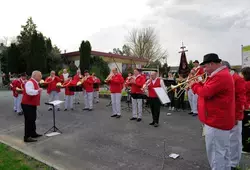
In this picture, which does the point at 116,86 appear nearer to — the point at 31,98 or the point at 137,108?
the point at 137,108

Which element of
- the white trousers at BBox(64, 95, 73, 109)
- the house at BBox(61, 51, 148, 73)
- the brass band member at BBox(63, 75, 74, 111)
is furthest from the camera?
the house at BBox(61, 51, 148, 73)

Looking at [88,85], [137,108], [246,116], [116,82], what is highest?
[116,82]

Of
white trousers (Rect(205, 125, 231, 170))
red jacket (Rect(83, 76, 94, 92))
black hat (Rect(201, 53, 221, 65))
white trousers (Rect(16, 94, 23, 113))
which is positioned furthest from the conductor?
red jacket (Rect(83, 76, 94, 92))

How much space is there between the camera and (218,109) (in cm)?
358

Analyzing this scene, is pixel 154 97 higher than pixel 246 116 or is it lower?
higher

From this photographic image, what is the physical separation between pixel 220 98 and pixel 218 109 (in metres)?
0.18

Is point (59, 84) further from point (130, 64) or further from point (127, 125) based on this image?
point (130, 64)

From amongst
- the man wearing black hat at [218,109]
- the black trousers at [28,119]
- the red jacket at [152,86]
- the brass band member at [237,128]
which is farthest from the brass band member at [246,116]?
the black trousers at [28,119]

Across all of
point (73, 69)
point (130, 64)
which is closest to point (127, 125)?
point (73, 69)

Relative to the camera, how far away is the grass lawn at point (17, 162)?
4.71 meters

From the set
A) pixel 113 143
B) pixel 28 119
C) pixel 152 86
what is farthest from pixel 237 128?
pixel 28 119

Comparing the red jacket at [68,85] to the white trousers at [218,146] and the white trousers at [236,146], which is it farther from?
the white trousers at [218,146]

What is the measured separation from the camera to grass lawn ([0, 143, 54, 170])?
471 cm

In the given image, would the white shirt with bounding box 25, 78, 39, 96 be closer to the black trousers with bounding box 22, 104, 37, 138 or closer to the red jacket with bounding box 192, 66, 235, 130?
the black trousers with bounding box 22, 104, 37, 138
